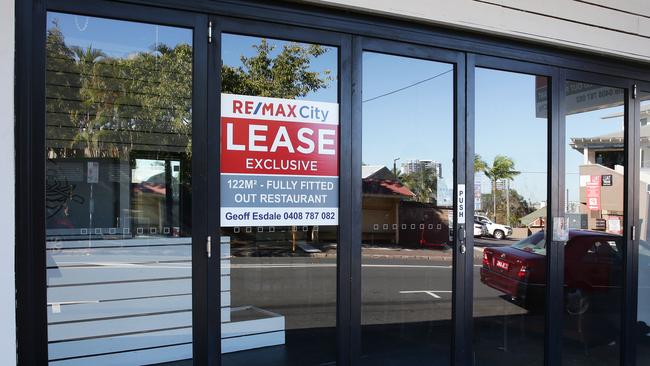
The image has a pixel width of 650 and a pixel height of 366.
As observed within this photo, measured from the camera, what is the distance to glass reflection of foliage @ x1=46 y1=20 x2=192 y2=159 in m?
2.86

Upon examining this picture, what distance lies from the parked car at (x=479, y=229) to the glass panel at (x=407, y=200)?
185 mm

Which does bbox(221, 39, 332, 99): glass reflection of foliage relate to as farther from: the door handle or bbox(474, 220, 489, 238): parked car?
bbox(474, 220, 489, 238): parked car

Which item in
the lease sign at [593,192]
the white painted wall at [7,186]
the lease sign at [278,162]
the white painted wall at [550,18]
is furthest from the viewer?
the lease sign at [593,192]

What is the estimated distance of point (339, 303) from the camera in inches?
122

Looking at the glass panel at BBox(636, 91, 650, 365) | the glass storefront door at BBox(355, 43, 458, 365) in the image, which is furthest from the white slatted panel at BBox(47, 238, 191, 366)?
the glass panel at BBox(636, 91, 650, 365)

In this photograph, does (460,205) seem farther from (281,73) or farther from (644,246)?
(644,246)

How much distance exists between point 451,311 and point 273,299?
1.59 meters

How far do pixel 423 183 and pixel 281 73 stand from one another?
1416 millimetres

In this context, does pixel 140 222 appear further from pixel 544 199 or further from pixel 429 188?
pixel 544 199

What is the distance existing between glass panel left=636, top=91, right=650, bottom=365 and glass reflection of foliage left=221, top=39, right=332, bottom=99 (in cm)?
309

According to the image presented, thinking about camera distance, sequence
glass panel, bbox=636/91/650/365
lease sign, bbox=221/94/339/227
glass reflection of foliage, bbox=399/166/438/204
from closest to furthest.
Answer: lease sign, bbox=221/94/339/227
glass reflection of foliage, bbox=399/166/438/204
glass panel, bbox=636/91/650/365

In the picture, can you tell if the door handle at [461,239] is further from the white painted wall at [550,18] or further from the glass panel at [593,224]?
the white painted wall at [550,18]

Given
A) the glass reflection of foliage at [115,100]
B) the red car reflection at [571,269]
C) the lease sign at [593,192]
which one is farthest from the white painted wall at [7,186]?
the lease sign at [593,192]

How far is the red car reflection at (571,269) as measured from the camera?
436 centimetres
